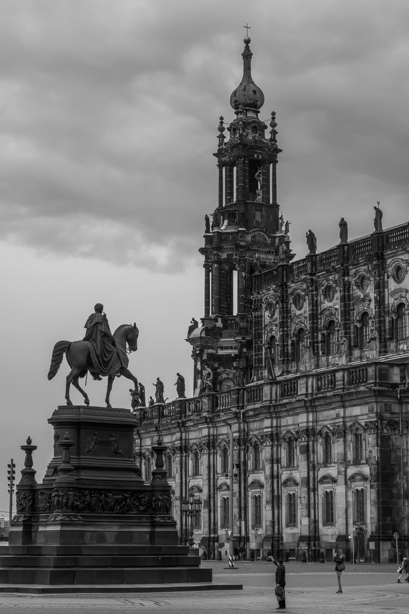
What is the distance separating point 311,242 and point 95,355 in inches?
2324

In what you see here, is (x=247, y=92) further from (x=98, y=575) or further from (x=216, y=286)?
(x=98, y=575)

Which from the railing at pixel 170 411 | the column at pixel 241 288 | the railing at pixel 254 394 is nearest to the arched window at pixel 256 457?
the railing at pixel 254 394

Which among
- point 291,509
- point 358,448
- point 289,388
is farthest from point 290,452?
point 358,448

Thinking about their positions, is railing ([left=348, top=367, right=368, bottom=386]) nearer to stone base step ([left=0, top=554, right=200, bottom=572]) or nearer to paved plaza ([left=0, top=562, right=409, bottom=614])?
paved plaza ([left=0, top=562, right=409, bottom=614])

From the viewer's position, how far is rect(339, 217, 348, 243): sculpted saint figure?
9725cm

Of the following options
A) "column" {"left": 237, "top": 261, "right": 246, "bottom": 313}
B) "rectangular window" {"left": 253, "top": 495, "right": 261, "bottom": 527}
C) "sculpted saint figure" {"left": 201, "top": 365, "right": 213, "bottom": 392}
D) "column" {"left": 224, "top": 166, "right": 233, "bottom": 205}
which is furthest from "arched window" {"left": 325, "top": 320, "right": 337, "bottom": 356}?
"column" {"left": 224, "top": 166, "right": 233, "bottom": 205}

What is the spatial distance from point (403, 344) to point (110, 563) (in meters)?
53.9

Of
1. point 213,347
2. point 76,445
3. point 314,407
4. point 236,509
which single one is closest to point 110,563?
point 76,445

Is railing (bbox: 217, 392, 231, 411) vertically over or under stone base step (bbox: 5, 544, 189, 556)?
over

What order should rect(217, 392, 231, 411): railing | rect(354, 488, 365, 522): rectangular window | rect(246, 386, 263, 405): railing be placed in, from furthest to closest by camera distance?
rect(217, 392, 231, 411): railing → rect(246, 386, 263, 405): railing → rect(354, 488, 365, 522): rectangular window

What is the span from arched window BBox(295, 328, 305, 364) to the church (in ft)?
0.33

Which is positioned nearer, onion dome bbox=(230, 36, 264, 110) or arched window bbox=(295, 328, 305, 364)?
arched window bbox=(295, 328, 305, 364)

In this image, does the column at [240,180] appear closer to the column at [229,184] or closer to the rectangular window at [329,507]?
the column at [229,184]

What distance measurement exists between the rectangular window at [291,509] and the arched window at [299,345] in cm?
1494
